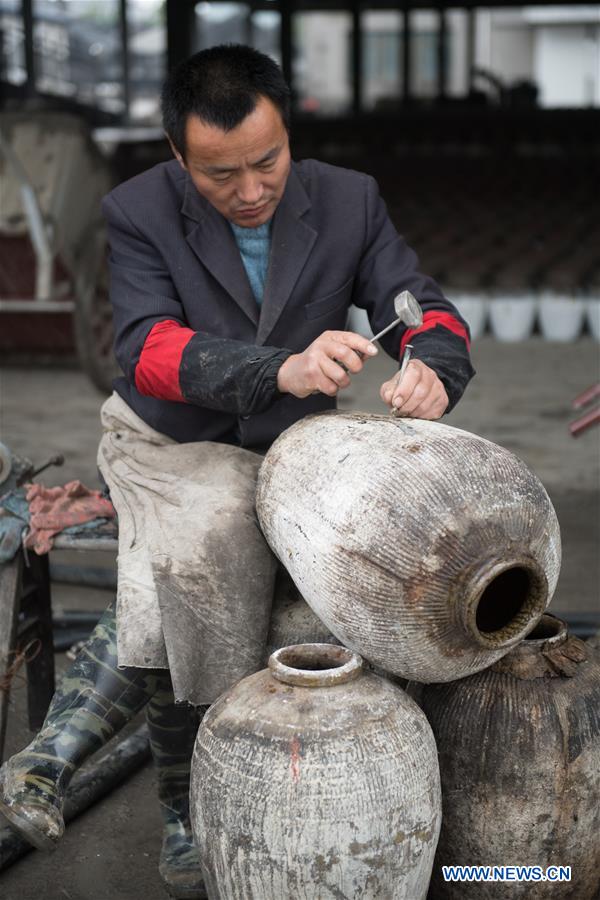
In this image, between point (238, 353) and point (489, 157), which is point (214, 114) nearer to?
point (238, 353)

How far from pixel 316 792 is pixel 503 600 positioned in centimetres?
47

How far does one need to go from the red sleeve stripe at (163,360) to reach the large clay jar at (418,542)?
14.5 inches

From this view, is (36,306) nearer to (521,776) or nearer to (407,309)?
(407,309)

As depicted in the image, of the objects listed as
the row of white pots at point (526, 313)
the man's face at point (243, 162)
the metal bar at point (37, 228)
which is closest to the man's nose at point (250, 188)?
the man's face at point (243, 162)

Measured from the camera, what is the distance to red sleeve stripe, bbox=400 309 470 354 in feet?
7.38

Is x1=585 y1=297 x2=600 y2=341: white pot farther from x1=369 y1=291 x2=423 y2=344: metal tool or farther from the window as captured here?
the window

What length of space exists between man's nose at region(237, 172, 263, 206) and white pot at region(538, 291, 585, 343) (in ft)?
22.7

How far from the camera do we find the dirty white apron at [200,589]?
2016 mm

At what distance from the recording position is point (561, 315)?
343 inches

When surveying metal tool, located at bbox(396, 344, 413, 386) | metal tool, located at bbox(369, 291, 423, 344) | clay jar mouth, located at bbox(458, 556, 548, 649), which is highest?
metal tool, located at bbox(369, 291, 423, 344)

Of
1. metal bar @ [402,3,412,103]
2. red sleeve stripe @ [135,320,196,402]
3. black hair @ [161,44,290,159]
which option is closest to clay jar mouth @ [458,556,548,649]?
red sleeve stripe @ [135,320,196,402]

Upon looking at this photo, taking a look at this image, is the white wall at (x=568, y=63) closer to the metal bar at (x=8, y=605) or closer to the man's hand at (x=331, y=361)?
the metal bar at (x=8, y=605)

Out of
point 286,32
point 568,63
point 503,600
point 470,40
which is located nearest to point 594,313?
point 503,600

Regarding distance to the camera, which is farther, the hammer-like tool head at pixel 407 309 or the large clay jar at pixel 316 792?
the hammer-like tool head at pixel 407 309
